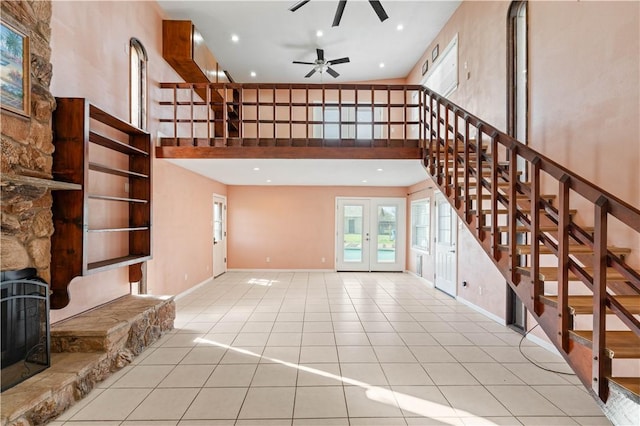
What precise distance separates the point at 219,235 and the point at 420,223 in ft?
17.4

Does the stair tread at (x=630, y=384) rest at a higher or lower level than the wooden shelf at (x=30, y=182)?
lower

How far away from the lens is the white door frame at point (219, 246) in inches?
289

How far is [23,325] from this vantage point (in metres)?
2.40

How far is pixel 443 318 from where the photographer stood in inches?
179

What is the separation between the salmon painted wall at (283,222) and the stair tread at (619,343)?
259 inches

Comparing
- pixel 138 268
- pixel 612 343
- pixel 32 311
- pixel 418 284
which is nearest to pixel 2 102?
pixel 32 311

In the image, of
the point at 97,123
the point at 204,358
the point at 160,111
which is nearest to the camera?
the point at 204,358

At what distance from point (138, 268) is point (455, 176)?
4339 mm

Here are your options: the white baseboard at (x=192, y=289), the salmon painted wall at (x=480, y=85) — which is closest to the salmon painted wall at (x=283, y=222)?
the white baseboard at (x=192, y=289)

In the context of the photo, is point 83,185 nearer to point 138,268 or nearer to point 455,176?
point 138,268

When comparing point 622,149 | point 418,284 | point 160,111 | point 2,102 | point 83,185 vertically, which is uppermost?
point 160,111

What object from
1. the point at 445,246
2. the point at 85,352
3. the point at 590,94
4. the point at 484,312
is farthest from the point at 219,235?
the point at 590,94

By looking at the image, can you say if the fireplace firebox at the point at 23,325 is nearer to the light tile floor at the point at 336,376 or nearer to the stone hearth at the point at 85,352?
the stone hearth at the point at 85,352

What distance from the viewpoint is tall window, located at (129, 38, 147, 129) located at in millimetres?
4297
